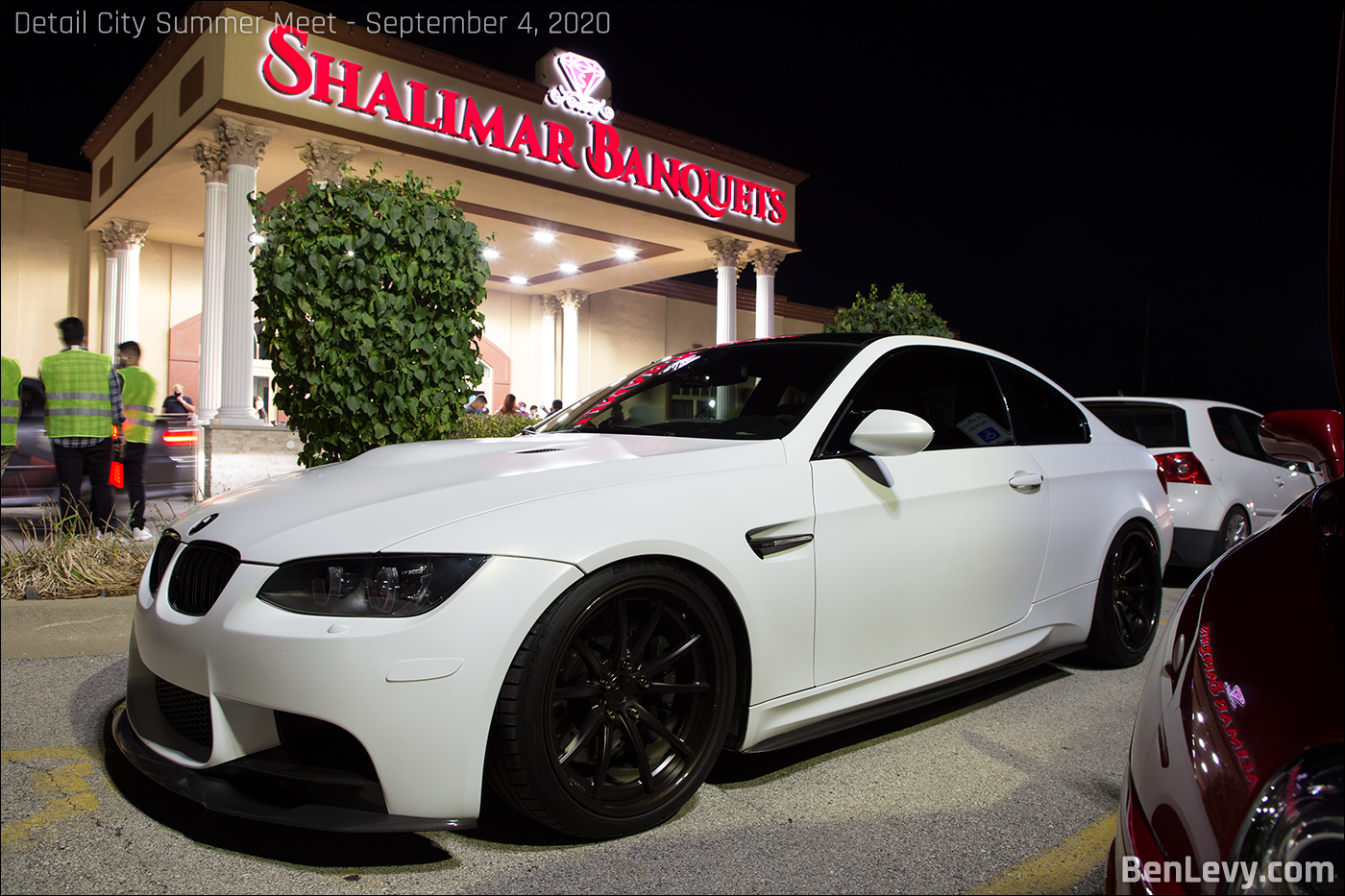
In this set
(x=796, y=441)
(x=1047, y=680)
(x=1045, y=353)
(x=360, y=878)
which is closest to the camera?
(x=360, y=878)

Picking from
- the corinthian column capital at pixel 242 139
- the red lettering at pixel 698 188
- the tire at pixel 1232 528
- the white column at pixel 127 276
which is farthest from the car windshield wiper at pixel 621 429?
the white column at pixel 127 276

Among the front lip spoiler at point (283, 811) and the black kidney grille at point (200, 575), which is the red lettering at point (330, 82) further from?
the front lip spoiler at point (283, 811)

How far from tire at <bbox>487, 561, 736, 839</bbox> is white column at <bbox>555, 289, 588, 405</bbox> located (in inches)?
880

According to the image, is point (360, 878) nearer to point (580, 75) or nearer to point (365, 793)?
point (365, 793)

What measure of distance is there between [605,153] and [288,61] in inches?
219

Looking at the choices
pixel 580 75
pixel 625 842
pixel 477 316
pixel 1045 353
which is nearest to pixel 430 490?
pixel 625 842

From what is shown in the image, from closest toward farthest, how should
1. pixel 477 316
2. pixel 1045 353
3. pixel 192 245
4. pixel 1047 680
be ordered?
pixel 1047 680 < pixel 477 316 < pixel 192 245 < pixel 1045 353

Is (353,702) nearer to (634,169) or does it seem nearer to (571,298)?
(634,169)

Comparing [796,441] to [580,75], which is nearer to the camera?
[796,441]

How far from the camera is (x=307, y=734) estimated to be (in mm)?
1881

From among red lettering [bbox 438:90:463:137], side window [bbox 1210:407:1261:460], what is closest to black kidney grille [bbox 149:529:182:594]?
side window [bbox 1210:407:1261:460]

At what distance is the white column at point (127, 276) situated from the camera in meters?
17.2

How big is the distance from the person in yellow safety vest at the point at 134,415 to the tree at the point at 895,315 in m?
8.44

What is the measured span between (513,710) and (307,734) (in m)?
0.49
